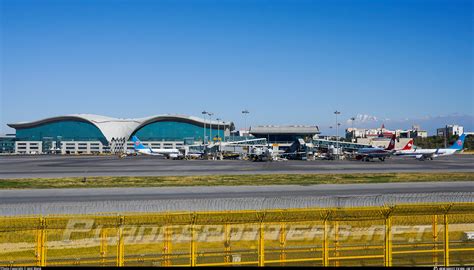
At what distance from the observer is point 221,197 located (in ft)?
105

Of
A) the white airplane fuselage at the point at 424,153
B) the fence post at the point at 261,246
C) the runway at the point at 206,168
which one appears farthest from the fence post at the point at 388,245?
the white airplane fuselage at the point at 424,153

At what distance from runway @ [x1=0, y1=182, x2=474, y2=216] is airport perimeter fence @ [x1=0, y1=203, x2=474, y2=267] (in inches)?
336

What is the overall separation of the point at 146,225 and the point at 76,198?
20130 mm

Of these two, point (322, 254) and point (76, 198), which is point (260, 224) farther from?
point (76, 198)

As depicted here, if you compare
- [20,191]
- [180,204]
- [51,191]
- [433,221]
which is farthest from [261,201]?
[20,191]

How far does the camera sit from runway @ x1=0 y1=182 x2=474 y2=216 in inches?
957

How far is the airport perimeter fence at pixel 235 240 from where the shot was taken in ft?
43.1

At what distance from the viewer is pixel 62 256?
14.4m

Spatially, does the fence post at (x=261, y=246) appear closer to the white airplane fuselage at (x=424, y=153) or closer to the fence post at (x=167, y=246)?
the fence post at (x=167, y=246)

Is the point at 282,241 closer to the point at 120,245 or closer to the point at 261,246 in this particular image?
the point at 261,246

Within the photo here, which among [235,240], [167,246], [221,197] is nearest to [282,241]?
[235,240]

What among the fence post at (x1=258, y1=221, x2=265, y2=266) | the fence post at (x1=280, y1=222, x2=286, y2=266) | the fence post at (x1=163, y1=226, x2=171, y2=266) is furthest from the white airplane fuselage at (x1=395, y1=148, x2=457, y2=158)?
the fence post at (x1=163, y1=226, x2=171, y2=266)

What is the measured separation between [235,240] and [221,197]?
1711cm

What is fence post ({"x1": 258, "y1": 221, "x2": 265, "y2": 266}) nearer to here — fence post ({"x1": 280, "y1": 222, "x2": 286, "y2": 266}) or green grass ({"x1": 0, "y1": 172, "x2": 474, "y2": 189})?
fence post ({"x1": 280, "y1": 222, "x2": 286, "y2": 266})
